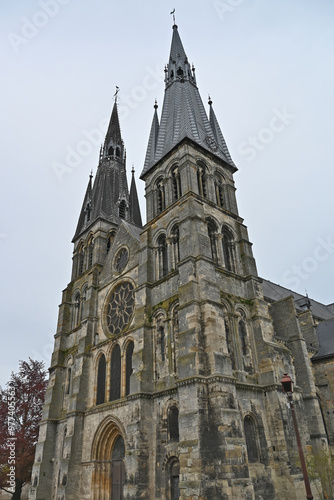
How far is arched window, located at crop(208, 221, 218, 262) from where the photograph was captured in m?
21.9

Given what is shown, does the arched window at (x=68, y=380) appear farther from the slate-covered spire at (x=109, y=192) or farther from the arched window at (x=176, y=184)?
the arched window at (x=176, y=184)

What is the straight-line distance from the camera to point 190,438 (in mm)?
15328

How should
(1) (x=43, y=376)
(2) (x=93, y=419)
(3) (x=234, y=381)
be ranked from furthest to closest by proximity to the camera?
(1) (x=43, y=376)
(2) (x=93, y=419)
(3) (x=234, y=381)

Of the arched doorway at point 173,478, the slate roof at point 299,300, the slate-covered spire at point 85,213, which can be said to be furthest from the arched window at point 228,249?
the slate-covered spire at point 85,213

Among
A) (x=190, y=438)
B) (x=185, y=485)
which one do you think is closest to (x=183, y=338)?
(x=190, y=438)

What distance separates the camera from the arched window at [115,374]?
70.4ft

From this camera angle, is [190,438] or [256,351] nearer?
[190,438]

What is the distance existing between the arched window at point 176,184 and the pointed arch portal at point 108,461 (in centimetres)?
1337

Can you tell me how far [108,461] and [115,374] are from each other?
4.50 meters

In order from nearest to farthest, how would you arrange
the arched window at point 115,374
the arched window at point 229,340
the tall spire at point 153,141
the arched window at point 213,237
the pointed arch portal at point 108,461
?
the arched window at point 229,340, the pointed arch portal at point 108,461, the arched window at point 115,374, the arched window at point 213,237, the tall spire at point 153,141

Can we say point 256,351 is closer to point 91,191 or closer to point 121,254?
point 121,254

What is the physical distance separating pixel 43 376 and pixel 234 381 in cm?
2084

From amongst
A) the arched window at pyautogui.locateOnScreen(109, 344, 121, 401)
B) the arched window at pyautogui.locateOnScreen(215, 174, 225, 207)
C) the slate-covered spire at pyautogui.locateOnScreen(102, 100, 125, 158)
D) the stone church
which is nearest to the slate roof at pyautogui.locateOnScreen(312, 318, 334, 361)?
the stone church

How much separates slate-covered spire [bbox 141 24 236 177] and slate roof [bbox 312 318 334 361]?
13728mm
